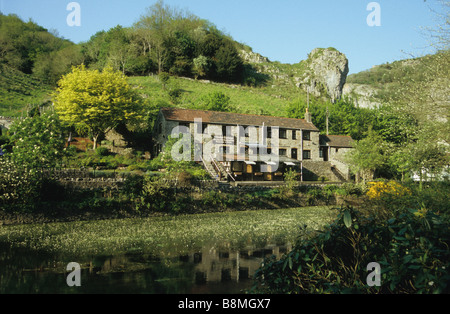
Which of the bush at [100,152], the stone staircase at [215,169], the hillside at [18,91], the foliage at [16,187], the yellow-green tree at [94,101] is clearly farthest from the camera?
the hillside at [18,91]

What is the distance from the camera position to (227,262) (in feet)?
30.3

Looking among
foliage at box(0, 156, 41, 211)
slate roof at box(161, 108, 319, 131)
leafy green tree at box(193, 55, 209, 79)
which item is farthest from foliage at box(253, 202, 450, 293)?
leafy green tree at box(193, 55, 209, 79)

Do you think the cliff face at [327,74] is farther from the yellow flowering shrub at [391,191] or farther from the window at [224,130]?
the yellow flowering shrub at [391,191]

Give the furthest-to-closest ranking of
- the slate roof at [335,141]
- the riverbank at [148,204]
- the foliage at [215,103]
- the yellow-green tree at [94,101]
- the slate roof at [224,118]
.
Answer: the foliage at [215,103] < the slate roof at [335,141] < the slate roof at [224,118] < the yellow-green tree at [94,101] < the riverbank at [148,204]

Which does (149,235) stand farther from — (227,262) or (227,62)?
(227,62)

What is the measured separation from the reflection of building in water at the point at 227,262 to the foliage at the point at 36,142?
510 inches

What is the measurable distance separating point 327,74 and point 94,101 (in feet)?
243

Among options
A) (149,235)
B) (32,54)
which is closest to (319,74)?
(32,54)

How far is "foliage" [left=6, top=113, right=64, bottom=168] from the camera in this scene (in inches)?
712

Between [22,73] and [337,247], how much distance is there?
74.5m

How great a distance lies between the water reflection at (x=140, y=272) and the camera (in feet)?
22.4

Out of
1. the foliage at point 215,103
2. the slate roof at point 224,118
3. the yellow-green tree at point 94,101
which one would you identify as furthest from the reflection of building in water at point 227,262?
the foliage at point 215,103
